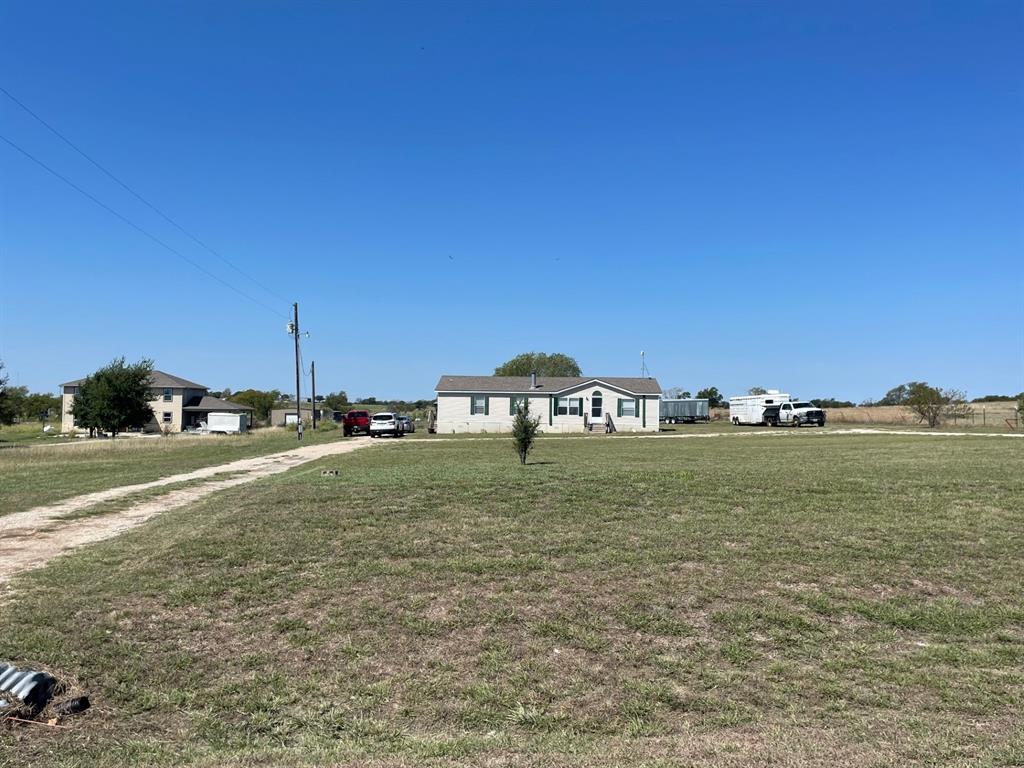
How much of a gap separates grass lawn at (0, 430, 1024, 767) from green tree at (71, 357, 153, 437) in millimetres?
44740

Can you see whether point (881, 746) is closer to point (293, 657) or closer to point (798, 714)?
point (798, 714)

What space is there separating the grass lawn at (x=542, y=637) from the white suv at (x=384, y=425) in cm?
3511

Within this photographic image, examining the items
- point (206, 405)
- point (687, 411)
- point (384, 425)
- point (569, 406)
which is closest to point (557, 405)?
point (569, 406)

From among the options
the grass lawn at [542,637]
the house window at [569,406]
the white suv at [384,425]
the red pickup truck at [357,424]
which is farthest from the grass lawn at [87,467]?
the house window at [569,406]

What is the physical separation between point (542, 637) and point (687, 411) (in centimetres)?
6812

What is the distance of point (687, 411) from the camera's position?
71562mm

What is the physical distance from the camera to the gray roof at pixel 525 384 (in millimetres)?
48375

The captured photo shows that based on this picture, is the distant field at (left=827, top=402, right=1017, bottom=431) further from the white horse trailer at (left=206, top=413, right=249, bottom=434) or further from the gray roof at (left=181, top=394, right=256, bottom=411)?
the gray roof at (left=181, top=394, right=256, bottom=411)

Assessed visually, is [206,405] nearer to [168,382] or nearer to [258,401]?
[168,382]

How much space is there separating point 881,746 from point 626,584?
2.93m

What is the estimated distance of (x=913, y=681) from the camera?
4988 mm

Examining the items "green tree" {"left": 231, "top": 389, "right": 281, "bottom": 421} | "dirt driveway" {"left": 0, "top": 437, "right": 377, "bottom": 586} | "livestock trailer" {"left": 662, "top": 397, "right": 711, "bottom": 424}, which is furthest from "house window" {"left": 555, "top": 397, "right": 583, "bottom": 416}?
"green tree" {"left": 231, "top": 389, "right": 281, "bottom": 421}

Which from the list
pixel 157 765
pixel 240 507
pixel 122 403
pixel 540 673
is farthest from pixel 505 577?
pixel 122 403

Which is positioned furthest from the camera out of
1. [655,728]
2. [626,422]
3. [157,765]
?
[626,422]
